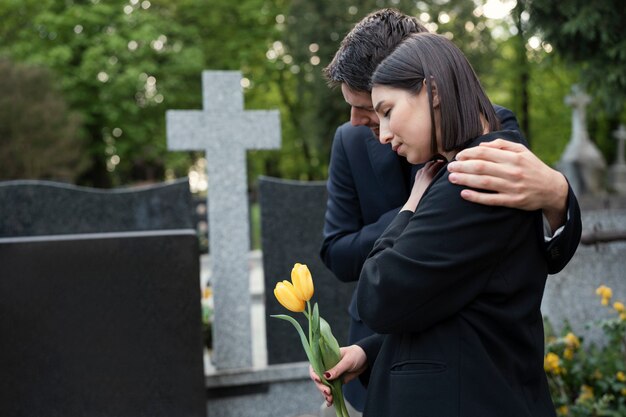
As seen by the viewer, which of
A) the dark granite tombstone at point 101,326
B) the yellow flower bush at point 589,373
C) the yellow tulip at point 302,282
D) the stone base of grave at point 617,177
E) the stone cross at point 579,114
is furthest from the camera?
the stone base of grave at point 617,177

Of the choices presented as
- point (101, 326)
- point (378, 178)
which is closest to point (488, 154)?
point (378, 178)

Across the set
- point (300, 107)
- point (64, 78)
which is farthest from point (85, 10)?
point (300, 107)

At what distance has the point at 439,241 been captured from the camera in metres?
1.34

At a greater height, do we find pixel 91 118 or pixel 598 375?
pixel 91 118

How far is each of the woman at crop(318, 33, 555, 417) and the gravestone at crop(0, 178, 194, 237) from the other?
3.89 metres

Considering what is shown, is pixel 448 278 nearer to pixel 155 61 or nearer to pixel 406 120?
pixel 406 120

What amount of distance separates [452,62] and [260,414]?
3.66m

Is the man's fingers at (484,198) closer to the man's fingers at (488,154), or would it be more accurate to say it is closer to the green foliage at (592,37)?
the man's fingers at (488,154)

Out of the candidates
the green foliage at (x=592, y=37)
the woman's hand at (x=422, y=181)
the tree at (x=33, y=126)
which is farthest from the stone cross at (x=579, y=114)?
the woman's hand at (x=422, y=181)

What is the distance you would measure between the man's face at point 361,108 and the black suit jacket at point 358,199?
16 centimetres

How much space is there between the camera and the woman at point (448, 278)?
A: 1.36 meters

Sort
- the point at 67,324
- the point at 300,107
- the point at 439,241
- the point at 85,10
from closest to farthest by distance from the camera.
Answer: the point at 439,241 < the point at 67,324 < the point at 85,10 < the point at 300,107

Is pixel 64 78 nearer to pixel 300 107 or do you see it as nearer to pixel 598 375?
pixel 300 107

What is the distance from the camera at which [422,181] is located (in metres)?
1.54
